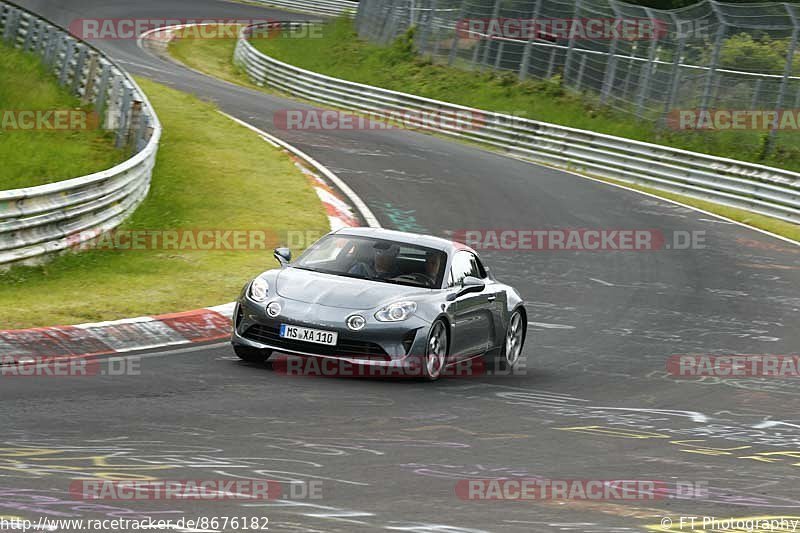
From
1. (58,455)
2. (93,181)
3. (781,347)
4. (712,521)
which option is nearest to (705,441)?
(712,521)

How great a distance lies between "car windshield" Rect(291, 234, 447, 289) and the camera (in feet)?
38.4

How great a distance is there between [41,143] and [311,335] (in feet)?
39.8

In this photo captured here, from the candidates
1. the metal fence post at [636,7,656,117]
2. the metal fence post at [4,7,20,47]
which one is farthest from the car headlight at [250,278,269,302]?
the metal fence post at [636,7,656,117]

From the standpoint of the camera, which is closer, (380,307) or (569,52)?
(380,307)

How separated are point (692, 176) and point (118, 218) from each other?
52.5ft

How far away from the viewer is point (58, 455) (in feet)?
23.4

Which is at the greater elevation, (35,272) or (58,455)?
(58,455)

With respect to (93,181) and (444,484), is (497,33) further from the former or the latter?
(444,484)

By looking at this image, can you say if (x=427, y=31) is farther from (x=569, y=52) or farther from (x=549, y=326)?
(x=549, y=326)

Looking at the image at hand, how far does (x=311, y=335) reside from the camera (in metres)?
10.7

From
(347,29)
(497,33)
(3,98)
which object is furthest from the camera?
(347,29)

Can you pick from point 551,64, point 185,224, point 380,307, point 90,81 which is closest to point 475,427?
point 380,307

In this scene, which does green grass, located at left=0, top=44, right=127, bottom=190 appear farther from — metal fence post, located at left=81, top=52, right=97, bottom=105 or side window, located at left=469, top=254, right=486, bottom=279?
side window, located at left=469, top=254, right=486, bottom=279

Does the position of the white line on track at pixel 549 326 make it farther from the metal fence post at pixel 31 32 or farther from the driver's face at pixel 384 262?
the metal fence post at pixel 31 32
